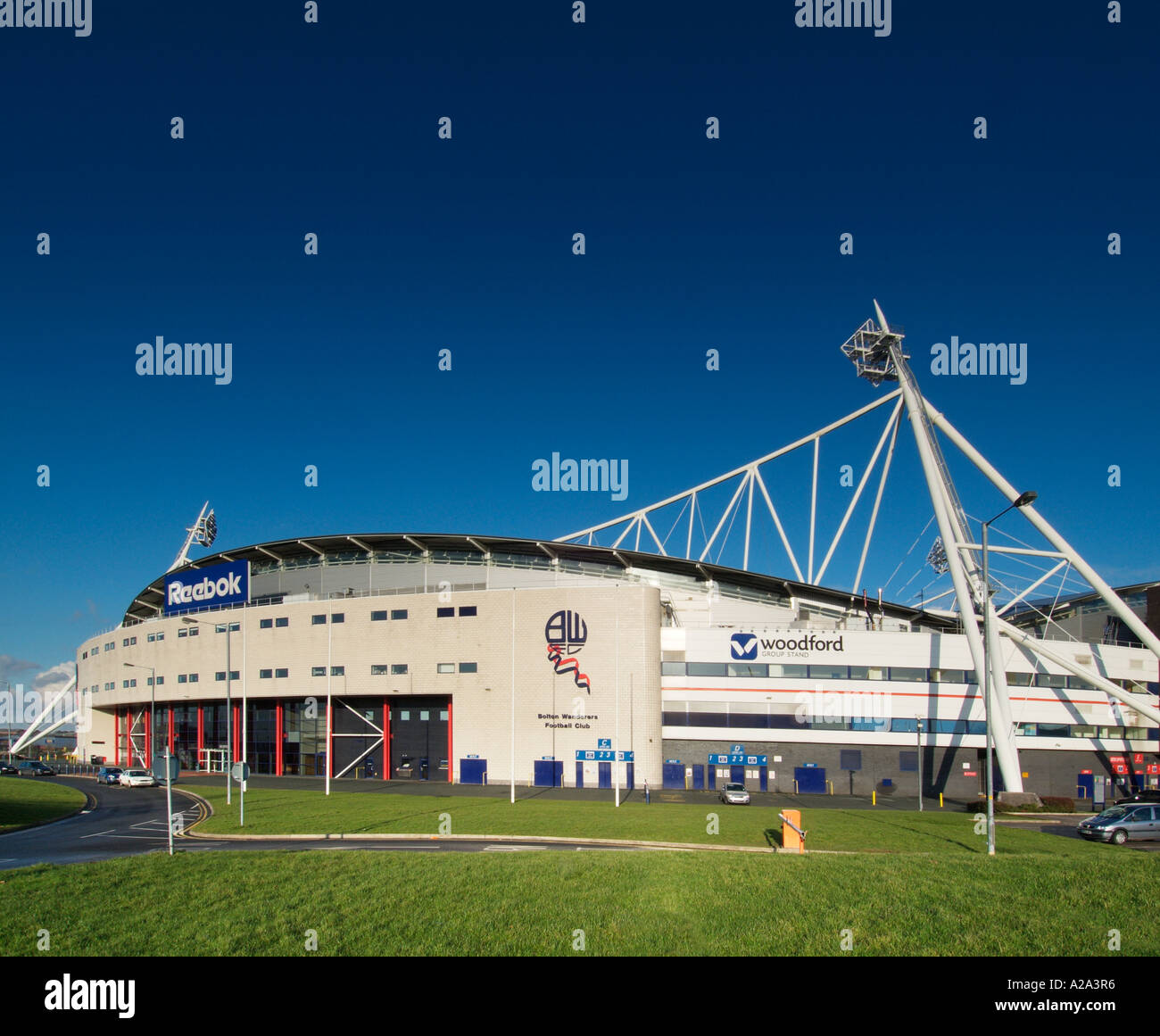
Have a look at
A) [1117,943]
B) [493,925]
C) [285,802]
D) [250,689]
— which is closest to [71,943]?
[493,925]

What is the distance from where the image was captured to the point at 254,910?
1316 cm

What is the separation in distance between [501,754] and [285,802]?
1915 cm

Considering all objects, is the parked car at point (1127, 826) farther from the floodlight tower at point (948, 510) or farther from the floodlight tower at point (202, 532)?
the floodlight tower at point (202, 532)

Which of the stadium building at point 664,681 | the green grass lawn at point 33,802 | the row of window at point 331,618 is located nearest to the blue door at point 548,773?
the stadium building at point 664,681

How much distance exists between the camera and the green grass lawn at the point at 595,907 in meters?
11.2

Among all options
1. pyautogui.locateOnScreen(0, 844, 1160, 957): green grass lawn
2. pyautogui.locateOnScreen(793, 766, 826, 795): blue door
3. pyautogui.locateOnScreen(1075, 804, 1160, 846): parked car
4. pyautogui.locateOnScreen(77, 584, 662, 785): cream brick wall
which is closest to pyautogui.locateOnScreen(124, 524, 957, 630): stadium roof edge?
pyautogui.locateOnScreen(77, 584, 662, 785): cream brick wall

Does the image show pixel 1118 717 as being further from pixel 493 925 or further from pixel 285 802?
pixel 493 925

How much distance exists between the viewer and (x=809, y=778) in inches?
2272

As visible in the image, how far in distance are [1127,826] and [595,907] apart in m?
27.0

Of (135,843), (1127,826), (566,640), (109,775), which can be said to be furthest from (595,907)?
(109,775)

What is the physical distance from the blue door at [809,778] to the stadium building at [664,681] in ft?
0.46

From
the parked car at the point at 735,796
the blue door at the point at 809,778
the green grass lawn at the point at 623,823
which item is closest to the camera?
the green grass lawn at the point at 623,823
